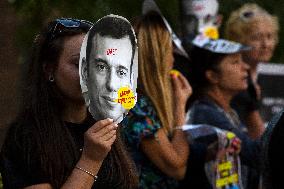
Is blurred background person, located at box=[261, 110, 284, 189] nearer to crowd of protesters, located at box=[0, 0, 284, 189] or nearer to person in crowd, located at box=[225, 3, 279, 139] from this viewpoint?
crowd of protesters, located at box=[0, 0, 284, 189]

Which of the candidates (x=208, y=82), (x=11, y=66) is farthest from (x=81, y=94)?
(x=208, y=82)

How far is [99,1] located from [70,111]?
1810 millimetres

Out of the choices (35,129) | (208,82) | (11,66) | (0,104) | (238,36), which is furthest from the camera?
(238,36)

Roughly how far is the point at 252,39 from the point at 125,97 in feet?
9.86

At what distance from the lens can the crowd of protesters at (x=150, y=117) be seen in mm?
2305

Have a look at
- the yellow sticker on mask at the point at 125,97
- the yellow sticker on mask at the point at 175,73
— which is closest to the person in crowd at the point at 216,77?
the yellow sticker on mask at the point at 175,73

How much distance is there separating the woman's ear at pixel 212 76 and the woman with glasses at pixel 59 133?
193cm

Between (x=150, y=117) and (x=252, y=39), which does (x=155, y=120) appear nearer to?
(x=150, y=117)

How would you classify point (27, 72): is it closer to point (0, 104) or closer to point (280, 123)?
point (280, 123)

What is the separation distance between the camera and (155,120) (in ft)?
12.2

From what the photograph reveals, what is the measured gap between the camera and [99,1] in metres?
4.19

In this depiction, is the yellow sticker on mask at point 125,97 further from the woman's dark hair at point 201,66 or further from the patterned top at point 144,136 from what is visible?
the woman's dark hair at point 201,66

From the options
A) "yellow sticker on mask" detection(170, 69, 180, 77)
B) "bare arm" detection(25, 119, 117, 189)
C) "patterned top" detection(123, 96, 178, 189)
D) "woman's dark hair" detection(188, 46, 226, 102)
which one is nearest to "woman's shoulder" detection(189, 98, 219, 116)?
"woman's dark hair" detection(188, 46, 226, 102)

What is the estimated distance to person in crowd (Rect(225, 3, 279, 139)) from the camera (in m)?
5.12
